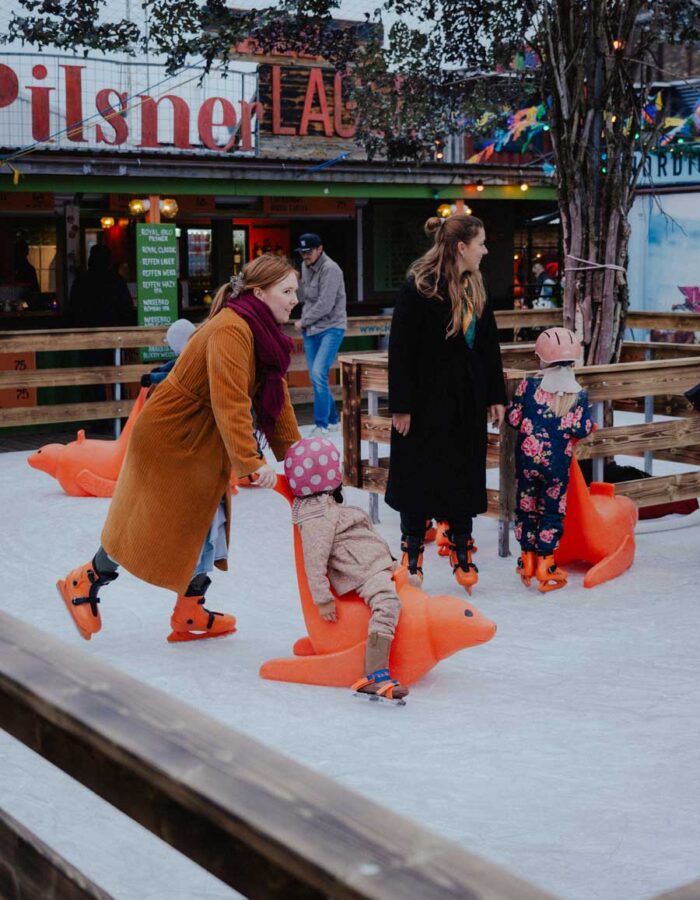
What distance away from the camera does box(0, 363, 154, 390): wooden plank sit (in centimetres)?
1126

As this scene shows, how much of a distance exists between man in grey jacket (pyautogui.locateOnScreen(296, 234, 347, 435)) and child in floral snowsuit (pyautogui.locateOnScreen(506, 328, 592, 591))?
464 centimetres

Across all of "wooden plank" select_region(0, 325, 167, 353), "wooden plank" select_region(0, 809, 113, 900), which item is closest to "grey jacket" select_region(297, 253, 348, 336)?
"wooden plank" select_region(0, 325, 167, 353)

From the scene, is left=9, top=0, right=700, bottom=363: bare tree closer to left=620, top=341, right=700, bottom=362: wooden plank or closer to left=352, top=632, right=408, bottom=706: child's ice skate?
left=620, top=341, right=700, bottom=362: wooden plank

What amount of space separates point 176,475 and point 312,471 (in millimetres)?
616

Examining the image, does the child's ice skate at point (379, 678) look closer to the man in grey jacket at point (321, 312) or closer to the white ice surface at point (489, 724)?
the white ice surface at point (489, 724)

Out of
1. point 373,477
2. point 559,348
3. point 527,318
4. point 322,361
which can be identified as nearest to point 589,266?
point 373,477

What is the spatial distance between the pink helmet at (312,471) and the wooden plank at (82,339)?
283 inches

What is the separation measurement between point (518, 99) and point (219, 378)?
11.3 m

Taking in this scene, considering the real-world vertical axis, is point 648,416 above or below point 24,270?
below

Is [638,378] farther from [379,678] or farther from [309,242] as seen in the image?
[309,242]

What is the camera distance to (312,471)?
4773 millimetres

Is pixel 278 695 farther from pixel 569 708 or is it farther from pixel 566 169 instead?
pixel 566 169

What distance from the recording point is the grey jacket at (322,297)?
10938mm

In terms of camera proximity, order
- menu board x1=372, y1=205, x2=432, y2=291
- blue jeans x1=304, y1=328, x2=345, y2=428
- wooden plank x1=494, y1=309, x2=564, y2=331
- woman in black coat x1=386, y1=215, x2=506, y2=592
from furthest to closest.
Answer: menu board x1=372, y1=205, x2=432, y2=291
wooden plank x1=494, y1=309, x2=564, y2=331
blue jeans x1=304, y1=328, x2=345, y2=428
woman in black coat x1=386, y1=215, x2=506, y2=592
